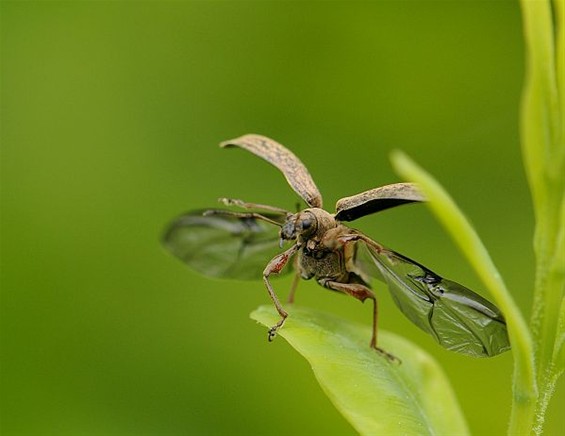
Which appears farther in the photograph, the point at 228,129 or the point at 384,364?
the point at 228,129

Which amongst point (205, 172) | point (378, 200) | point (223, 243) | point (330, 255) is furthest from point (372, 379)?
point (205, 172)

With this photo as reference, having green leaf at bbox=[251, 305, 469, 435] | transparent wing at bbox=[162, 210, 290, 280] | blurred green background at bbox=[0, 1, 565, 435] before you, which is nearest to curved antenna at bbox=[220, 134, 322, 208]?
green leaf at bbox=[251, 305, 469, 435]

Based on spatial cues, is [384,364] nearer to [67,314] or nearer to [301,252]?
[301,252]

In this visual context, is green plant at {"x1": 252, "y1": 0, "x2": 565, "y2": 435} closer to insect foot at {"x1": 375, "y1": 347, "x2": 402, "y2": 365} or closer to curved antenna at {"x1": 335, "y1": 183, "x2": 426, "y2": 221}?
insect foot at {"x1": 375, "y1": 347, "x2": 402, "y2": 365}

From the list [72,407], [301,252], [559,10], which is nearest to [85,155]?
[72,407]

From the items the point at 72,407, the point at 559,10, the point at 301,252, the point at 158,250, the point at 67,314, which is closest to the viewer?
the point at 559,10
